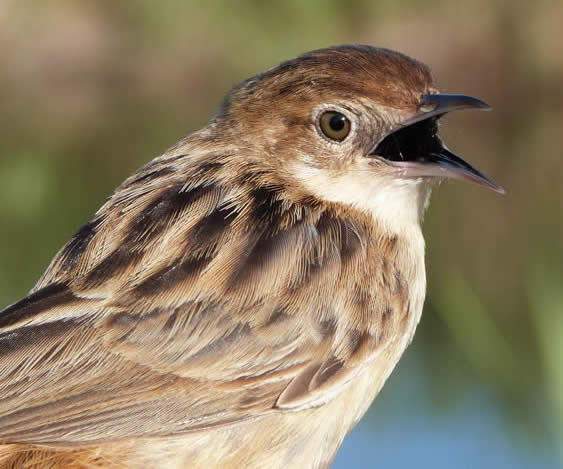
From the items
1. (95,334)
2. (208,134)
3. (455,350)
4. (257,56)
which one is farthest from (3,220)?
(95,334)

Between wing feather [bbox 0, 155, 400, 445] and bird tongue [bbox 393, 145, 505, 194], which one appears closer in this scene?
wing feather [bbox 0, 155, 400, 445]

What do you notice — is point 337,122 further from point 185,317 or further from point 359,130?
point 185,317

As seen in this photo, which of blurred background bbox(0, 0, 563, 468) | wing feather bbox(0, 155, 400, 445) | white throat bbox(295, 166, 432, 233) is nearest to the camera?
wing feather bbox(0, 155, 400, 445)

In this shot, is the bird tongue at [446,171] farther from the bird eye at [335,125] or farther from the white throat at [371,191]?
the bird eye at [335,125]

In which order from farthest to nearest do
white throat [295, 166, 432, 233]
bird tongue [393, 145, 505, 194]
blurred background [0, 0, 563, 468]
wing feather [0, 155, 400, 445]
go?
blurred background [0, 0, 563, 468] < white throat [295, 166, 432, 233] < bird tongue [393, 145, 505, 194] < wing feather [0, 155, 400, 445]

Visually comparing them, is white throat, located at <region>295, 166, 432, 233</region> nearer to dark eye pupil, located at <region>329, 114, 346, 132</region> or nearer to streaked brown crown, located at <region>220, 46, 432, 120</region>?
dark eye pupil, located at <region>329, 114, 346, 132</region>

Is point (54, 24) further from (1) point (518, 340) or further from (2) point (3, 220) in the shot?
(1) point (518, 340)

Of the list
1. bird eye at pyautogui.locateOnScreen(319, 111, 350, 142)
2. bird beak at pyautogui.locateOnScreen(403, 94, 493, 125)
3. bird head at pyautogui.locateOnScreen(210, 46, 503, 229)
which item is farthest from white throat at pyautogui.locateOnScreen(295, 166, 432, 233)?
bird beak at pyautogui.locateOnScreen(403, 94, 493, 125)
